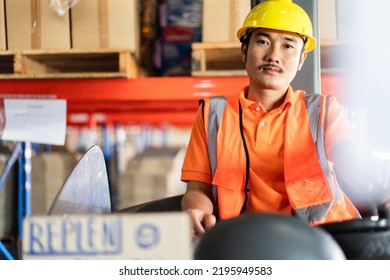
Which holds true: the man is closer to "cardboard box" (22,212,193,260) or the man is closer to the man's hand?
the man's hand

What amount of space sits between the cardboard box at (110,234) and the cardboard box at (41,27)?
1.88 meters

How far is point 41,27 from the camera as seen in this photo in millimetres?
2520

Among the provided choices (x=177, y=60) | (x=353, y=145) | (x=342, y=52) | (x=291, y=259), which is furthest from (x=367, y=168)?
(x=177, y=60)

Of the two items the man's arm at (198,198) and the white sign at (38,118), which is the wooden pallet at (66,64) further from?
the man's arm at (198,198)

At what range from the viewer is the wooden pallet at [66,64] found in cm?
247

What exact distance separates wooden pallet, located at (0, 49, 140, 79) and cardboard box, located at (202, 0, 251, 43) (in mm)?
363

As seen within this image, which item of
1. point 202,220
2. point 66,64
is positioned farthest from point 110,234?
point 66,64

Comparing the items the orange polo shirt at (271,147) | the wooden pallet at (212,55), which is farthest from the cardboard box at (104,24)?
the orange polo shirt at (271,147)

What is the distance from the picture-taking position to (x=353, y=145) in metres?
1.55

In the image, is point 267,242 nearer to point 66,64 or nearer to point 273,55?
point 273,55

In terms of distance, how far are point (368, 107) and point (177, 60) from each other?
1.35m

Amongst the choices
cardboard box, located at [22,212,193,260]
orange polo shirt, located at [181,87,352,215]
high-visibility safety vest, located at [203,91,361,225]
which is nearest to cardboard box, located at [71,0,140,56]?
high-visibility safety vest, located at [203,91,361,225]

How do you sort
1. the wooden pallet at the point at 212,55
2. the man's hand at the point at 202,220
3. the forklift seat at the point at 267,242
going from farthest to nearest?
1. the wooden pallet at the point at 212,55
2. the man's hand at the point at 202,220
3. the forklift seat at the point at 267,242

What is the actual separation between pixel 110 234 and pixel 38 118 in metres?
1.86
